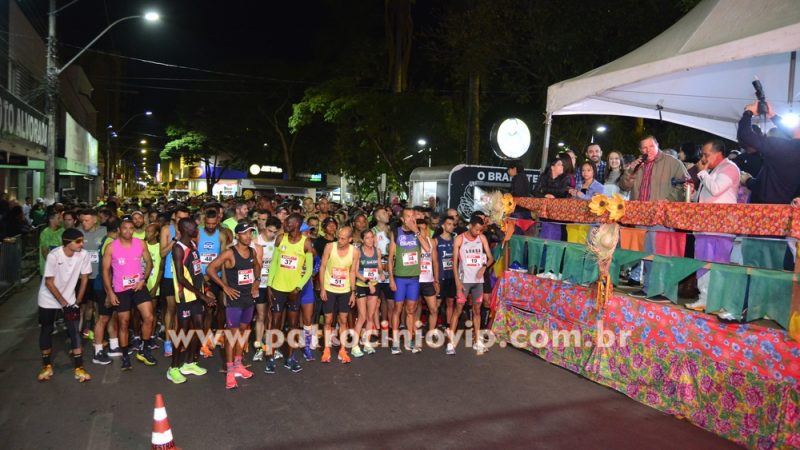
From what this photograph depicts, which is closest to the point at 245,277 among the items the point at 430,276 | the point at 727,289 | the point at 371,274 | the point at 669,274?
the point at 371,274

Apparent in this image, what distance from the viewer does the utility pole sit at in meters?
15.0

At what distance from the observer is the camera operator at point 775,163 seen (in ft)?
17.0

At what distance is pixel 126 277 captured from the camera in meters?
6.61

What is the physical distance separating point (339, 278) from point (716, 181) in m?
4.53

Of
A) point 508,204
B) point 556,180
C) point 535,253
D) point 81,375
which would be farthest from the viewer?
point 556,180

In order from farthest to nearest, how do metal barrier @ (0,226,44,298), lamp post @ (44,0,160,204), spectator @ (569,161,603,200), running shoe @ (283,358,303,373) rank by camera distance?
lamp post @ (44,0,160,204)
metal barrier @ (0,226,44,298)
spectator @ (569,161,603,200)
running shoe @ (283,358,303,373)

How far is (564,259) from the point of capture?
7215 mm

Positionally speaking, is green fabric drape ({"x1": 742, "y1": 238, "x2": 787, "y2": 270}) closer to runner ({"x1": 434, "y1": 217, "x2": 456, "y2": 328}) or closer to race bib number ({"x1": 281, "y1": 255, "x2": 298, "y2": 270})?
runner ({"x1": 434, "y1": 217, "x2": 456, "y2": 328})

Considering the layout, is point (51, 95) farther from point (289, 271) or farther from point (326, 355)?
point (326, 355)

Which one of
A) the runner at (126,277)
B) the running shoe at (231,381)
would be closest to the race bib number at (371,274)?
the running shoe at (231,381)

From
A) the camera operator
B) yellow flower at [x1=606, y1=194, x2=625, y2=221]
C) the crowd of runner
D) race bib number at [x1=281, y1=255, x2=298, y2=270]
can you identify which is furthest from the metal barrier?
the camera operator

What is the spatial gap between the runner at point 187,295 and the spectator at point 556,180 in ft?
16.7

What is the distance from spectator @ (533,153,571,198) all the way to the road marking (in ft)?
20.8

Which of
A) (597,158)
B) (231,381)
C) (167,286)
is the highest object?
(597,158)
